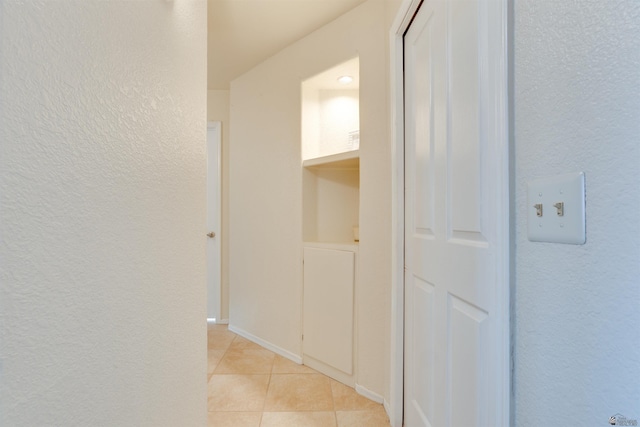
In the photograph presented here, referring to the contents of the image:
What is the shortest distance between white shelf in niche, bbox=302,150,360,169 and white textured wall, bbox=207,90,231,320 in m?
1.34

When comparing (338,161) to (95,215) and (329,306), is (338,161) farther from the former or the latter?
(95,215)

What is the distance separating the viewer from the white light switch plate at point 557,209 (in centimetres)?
53

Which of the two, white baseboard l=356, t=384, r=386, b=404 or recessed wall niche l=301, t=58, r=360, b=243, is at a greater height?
recessed wall niche l=301, t=58, r=360, b=243

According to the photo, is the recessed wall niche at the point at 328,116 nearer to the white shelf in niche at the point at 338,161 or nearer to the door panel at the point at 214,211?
the white shelf in niche at the point at 338,161

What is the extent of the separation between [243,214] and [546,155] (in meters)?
2.72

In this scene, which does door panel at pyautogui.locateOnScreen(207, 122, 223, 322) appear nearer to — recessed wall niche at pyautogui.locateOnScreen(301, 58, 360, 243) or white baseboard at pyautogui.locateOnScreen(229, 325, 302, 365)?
white baseboard at pyautogui.locateOnScreen(229, 325, 302, 365)

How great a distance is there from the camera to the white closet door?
2.14 meters

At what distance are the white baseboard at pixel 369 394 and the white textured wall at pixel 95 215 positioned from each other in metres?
1.15

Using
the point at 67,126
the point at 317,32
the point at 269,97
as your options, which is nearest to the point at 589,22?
the point at 67,126

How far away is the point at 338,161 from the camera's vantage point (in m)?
2.24

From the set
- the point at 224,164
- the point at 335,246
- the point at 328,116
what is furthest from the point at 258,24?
the point at 335,246

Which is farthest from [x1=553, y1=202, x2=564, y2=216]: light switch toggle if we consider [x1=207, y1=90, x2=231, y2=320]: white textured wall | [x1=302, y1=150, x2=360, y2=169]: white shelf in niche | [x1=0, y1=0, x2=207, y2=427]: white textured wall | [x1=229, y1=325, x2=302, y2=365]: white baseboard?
[x1=207, y1=90, x2=231, y2=320]: white textured wall

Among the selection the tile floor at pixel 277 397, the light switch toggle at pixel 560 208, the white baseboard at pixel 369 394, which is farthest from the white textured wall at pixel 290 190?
the light switch toggle at pixel 560 208

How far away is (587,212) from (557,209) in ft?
0.18
